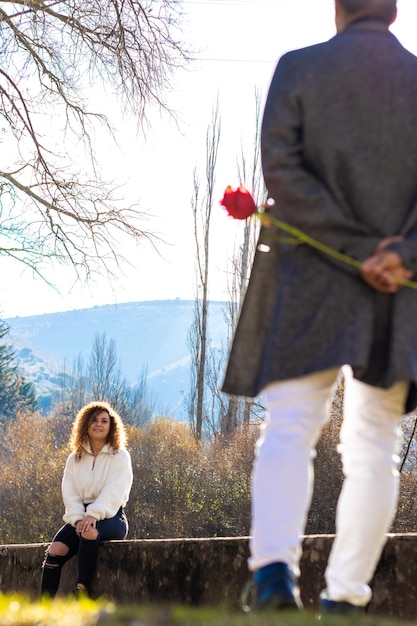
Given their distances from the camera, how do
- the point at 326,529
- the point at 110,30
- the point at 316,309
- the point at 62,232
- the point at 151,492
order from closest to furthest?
the point at 316,309, the point at 110,30, the point at 62,232, the point at 326,529, the point at 151,492

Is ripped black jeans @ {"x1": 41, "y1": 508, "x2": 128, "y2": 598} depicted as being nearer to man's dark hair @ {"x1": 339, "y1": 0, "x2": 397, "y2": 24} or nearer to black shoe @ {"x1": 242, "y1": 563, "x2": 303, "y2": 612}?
black shoe @ {"x1": 242, "y1": 563, "x2": 303, "y2": 612}

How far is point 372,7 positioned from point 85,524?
398cm

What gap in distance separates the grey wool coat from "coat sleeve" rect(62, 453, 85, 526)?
3907 mm

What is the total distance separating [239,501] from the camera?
78.3ft

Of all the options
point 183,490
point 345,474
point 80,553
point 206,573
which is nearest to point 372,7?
point 345,474

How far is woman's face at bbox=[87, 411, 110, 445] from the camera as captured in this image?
23.4 feet

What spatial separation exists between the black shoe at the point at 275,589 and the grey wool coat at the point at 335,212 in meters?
0.46

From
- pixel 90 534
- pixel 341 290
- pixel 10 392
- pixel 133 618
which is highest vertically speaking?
pixel 10 392

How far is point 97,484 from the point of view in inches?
270

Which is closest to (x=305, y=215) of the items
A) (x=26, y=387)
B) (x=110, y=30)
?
(x=110, y=30)

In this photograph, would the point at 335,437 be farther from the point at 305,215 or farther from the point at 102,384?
the point at 102,384

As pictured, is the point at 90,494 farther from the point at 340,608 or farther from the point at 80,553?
the point at 340,608

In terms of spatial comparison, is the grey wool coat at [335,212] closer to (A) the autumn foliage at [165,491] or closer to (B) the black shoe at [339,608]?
(B) the black shoe at [339,608]

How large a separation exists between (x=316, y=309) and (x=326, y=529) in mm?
19112
